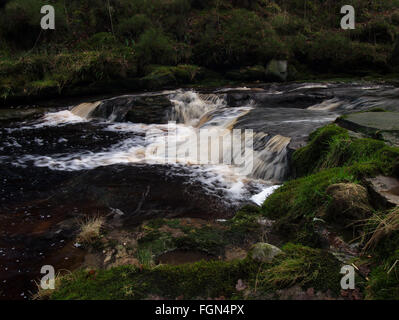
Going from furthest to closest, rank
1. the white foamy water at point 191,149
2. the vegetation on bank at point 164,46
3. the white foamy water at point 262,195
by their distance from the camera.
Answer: the vegetation on bank at point 164,46, the white foamy water at point 191,149, the white foamy water at point 262,195

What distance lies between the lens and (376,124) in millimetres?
5883

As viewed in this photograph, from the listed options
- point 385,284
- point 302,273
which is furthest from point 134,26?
point 385,284

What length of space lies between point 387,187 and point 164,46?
1917 cm

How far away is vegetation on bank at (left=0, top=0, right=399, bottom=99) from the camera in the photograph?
17809 mm

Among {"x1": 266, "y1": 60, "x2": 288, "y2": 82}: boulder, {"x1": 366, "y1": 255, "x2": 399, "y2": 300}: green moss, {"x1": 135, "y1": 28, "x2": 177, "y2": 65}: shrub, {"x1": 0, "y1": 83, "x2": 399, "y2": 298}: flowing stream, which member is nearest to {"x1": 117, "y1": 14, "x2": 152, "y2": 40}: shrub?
{"x1": 135, "y1": 28, "x2": 177, "y2": 65}: shrub

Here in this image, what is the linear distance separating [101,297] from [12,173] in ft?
21.3

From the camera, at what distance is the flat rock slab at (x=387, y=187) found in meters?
3.10

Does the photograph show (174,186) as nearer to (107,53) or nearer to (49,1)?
(107,53)

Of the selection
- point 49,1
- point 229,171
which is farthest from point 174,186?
point 49,1

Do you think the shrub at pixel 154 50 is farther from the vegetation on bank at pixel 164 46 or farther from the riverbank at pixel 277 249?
the riverbank at pixel 277 249

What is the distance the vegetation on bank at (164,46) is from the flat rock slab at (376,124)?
13623 millimetres

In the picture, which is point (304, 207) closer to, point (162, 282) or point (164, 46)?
point (162, 282)

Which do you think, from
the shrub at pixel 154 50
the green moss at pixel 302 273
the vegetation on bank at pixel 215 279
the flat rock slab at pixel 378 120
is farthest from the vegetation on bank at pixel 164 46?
the green moss at pixel 302 273

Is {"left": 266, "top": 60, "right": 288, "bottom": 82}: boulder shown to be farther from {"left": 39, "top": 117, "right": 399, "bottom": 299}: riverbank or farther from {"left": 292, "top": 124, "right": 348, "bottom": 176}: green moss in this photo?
{"left": 39, "top": 117, "right": 399, "bottom": 299}: riverbank
